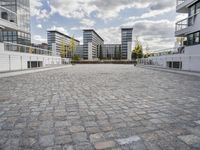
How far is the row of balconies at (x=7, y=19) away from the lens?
51.9 ft

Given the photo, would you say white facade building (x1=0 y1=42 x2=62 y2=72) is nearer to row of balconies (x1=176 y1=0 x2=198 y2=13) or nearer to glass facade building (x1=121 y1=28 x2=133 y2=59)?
row of balconies (x1=176 y1=0 x2=198 y2=13)

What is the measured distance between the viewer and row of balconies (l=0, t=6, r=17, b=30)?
1583cm

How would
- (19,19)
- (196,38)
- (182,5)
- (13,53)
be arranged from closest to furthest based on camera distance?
(13,53), (196,38), (182,5), (19,19)

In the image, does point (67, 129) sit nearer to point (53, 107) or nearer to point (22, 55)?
point (53, 107)

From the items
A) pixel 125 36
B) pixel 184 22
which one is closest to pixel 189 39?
pixel 184 22

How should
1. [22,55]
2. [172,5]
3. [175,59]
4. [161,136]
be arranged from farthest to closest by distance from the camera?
1. [172,5]
2. [175,59]
3. [22,55]
4. [161,136]

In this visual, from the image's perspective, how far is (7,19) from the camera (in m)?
17.2

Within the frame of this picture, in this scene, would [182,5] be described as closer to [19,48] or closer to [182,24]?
[182,24]

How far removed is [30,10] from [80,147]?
4078 centimetres

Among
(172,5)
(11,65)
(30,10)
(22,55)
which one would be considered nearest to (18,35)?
(30,10)

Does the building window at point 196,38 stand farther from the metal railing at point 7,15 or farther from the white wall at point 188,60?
the metal railing at point 7,15

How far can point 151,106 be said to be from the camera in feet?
14.8

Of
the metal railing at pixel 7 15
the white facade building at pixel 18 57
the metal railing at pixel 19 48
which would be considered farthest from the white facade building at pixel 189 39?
the metal railing at pixel 7 15

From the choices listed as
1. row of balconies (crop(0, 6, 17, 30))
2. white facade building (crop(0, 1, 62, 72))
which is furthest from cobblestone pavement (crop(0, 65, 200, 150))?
row of balconies (crop(0, 6, 17, 30))
